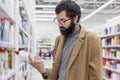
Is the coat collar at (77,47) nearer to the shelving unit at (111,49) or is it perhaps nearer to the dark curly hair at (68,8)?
the dark curly hair at (68,8)

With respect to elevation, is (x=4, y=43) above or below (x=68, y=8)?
below

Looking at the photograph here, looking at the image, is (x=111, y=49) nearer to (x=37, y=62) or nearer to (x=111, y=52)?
(x=111, y=52)

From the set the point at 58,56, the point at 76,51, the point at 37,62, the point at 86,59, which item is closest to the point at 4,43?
the point at 37,62

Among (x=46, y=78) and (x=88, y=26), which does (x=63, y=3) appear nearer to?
(x=46, y=78)

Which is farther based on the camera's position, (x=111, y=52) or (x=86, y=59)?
(x=111, y=52)

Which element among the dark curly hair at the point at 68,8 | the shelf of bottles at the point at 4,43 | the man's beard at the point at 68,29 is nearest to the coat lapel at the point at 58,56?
the man's beard at the point at 68,29

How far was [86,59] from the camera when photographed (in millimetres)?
2162

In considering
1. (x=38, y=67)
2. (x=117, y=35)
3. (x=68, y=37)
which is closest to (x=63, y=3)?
(x=68, y=37)

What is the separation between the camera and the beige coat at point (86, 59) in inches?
83.4

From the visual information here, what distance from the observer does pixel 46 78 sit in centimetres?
240

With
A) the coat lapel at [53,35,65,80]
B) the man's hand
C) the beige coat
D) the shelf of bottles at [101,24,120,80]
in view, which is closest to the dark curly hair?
the beige coat

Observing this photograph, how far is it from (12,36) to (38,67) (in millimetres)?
636

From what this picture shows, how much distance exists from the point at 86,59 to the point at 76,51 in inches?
5.0

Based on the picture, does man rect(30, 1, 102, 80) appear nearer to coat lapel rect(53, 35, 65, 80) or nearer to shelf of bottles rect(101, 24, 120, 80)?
coat lapel rect(53, 35, 65, 80)
